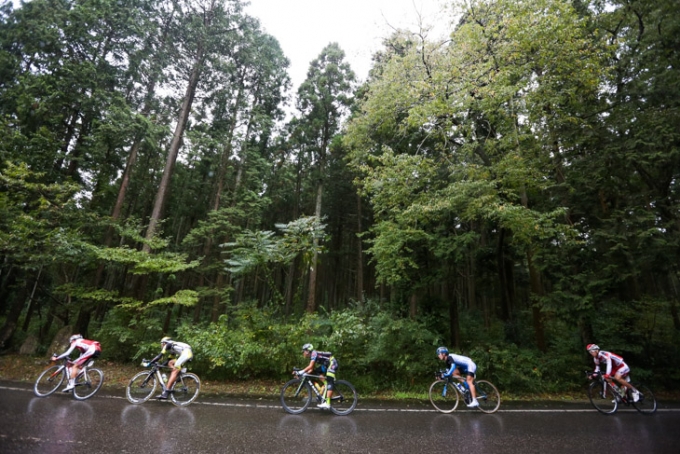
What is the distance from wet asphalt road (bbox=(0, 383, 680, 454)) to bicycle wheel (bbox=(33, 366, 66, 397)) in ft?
0.83

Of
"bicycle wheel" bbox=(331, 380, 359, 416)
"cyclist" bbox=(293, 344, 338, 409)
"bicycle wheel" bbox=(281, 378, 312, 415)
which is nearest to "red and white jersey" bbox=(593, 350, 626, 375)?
"bicycle wheel" bbox=(331, 380, 359, 416)

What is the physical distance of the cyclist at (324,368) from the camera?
260 inches

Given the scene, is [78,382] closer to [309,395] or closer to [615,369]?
[309,395]

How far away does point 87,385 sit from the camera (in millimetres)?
7004

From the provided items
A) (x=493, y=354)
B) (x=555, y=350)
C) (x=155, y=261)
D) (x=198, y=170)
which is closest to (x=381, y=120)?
(x=493, y=354)

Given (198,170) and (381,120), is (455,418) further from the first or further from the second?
(198,170)

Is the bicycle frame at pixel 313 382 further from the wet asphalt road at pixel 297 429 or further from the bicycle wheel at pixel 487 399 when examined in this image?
the bicycle wheel at pixel 487 399

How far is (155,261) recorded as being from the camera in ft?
35.4

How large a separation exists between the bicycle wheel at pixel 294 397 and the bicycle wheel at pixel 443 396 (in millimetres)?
3092

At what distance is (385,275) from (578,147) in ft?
27.8

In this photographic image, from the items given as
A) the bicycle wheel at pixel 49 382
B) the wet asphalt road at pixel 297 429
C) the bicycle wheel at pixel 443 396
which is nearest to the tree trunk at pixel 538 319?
the wet asphalt road at pixel 297 429

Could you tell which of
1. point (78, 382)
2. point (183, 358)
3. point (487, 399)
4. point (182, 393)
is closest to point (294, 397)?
point (182, 393)

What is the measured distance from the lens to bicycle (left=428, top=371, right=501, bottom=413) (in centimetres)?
705

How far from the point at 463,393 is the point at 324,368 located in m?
3.42
